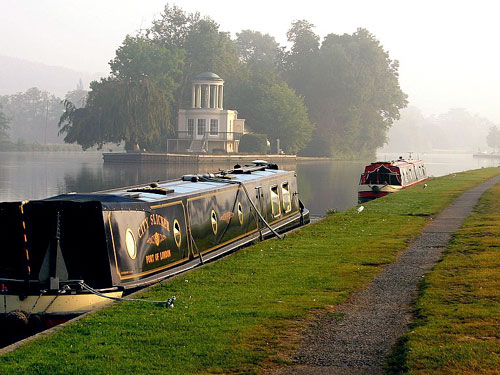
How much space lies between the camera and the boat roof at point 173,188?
Result: 1486cm

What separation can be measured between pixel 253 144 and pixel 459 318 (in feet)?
333

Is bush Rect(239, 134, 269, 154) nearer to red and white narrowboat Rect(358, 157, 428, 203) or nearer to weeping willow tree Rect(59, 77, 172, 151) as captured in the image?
weeping willow tree Rect(59, 77, 172, 151)

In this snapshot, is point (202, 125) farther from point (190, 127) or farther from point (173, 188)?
point (173, 188)

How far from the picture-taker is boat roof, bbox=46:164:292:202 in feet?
48.8

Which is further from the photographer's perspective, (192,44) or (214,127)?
(192,44)

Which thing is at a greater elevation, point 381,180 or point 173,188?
point 173,188

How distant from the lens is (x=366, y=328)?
1120 centimetres

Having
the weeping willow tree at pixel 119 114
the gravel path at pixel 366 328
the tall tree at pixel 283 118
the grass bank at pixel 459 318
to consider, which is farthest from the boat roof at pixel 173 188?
the tall tree at pixel 283 118

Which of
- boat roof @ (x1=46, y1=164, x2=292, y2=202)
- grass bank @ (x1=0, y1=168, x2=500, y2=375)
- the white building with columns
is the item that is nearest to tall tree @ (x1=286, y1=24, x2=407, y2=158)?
the white building with columns

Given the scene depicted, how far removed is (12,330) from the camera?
13.0 metres

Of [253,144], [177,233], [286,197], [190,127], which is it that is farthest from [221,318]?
[253,144]

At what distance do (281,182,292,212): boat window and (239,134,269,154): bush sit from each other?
84077mm

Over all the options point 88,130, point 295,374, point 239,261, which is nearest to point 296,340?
point 295,374

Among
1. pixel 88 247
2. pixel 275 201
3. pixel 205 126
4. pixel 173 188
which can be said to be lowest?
pixel 275 201
